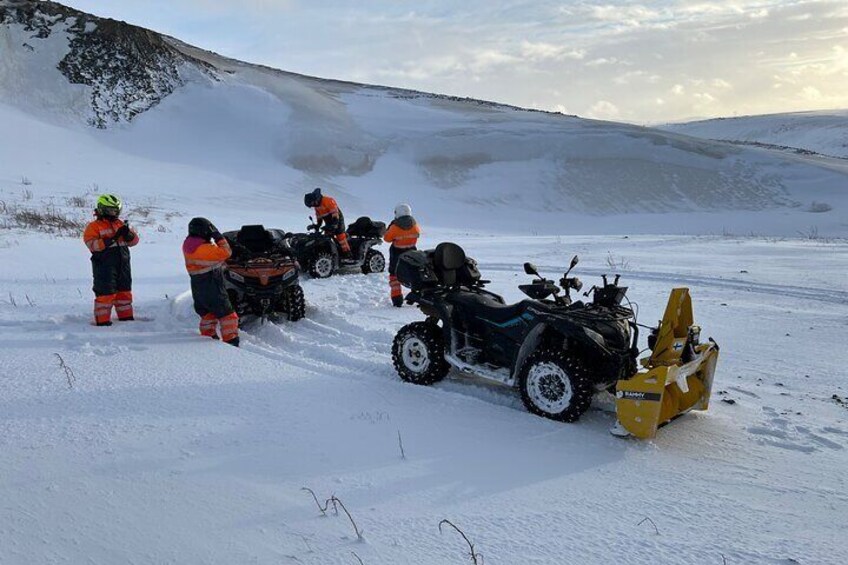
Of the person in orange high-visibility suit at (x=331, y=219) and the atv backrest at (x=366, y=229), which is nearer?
the person in orange high-visibility suit at (x=331, y=219)

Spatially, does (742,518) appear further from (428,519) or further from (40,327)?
(40,327)

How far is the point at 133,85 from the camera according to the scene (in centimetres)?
3538

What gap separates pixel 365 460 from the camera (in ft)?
13.0

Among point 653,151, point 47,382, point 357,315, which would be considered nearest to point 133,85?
point 653,151

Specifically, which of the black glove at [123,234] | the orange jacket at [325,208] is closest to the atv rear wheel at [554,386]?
the black glove at [123,234]

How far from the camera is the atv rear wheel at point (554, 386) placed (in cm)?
477

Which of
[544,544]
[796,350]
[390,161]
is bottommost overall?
[544,544]

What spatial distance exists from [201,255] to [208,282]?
303 mm

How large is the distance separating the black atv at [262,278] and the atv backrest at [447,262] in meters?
2.51

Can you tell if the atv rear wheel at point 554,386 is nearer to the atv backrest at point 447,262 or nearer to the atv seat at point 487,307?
the atv seat at point 487,307

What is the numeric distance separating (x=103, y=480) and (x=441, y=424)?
2.26 metres

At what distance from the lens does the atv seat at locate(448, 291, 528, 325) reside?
548cm

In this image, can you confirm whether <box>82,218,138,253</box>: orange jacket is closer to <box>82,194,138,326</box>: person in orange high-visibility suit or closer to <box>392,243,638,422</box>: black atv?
<box>82,194,138,326</box>: person in orange high-visibility suit

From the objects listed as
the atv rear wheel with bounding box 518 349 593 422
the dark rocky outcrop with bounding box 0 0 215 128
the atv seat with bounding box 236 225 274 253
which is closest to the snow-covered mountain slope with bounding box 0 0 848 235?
the dark rocky outcrop with bounding box 0 0 215 128
